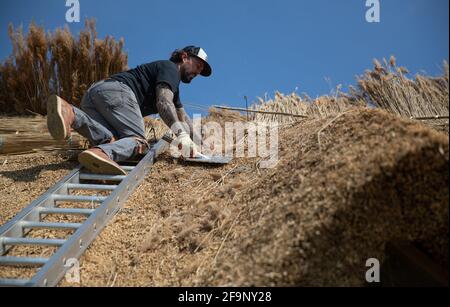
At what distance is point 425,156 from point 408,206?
21 centimetres

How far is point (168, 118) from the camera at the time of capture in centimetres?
348

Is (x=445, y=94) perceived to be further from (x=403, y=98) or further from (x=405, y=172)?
(x=405, y=172)

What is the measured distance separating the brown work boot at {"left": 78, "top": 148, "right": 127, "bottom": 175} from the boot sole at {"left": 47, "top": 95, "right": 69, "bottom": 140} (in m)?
0.19

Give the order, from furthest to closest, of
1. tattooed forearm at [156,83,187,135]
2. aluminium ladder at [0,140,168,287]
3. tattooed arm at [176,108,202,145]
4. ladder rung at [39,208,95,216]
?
tattooed arm at [176,108,202,145]
tattooed forearm at [156,83,187,135]
ladder rung at [39,208,95,216]
aluminium ladder at [0,140,168,287]

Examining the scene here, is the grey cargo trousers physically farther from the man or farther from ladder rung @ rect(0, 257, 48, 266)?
ladder rung @ rect(0, 257, 48, 266)

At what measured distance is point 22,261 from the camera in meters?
2.25

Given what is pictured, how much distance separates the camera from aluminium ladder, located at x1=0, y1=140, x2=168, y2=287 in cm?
215

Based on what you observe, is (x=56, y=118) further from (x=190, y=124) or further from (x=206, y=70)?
(x=206, y=70)

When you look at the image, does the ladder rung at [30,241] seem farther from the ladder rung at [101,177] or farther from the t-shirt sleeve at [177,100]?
the t-shirt sleeve at [177,100]

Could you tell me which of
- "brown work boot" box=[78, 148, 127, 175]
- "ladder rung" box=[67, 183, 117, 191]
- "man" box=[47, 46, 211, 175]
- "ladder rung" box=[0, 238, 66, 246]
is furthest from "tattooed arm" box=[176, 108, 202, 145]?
"ladder rung" box=[0, 238, 66, 246]

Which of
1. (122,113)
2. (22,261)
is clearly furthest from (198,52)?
(22,261)

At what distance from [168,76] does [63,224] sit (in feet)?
5.05

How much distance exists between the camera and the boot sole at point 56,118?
3010mm
